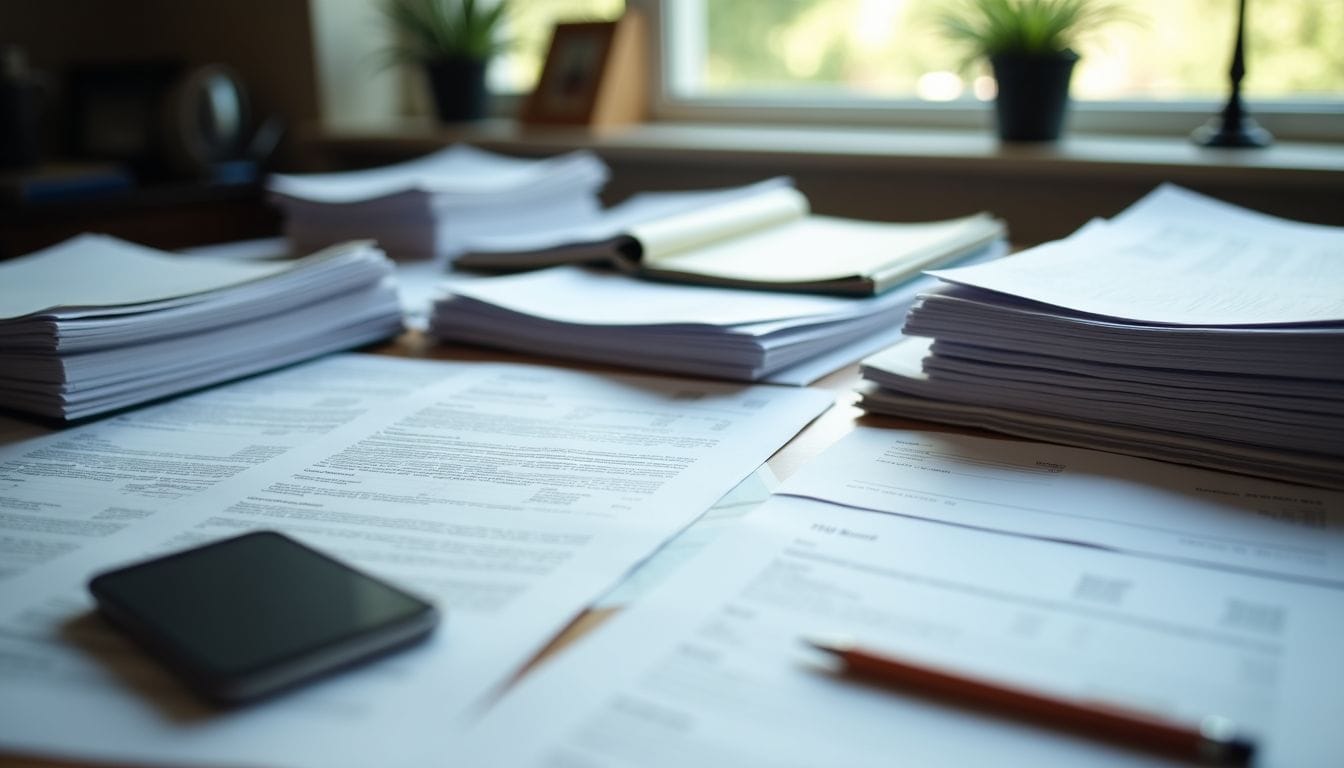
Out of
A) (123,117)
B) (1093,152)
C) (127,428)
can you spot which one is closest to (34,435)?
(127,428)

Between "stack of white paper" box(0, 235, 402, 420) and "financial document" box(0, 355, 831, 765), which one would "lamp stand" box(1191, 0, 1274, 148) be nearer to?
"financial document" box(0, 355, 831, 765)

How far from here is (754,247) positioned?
117 cm

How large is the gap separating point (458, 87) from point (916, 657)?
1.70 metres

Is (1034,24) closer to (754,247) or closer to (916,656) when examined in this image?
(754,247)

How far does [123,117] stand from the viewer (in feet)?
7.15

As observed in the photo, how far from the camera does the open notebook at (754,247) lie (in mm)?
1029

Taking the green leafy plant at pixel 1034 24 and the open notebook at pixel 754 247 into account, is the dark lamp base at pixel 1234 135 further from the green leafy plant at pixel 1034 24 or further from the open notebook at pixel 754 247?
the open notebook at pixel 754 247

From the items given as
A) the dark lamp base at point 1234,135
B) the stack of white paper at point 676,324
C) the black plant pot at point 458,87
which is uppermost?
the black plant pot at point 458,87

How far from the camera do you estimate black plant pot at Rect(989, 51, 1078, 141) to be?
4.82 ft

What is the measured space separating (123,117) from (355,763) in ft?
6.89

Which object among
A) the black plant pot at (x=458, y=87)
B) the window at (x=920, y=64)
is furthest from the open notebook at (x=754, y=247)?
the black plant pot at (x=458, y=87)

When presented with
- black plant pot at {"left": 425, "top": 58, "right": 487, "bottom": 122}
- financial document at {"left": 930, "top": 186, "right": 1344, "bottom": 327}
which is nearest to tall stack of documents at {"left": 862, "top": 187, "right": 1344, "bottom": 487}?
financial document at {"left": 930, "top": 186, "right": 1344, "bottom": 327}

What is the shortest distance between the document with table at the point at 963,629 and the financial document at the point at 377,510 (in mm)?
42

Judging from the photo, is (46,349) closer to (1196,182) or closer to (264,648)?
(264,648)
